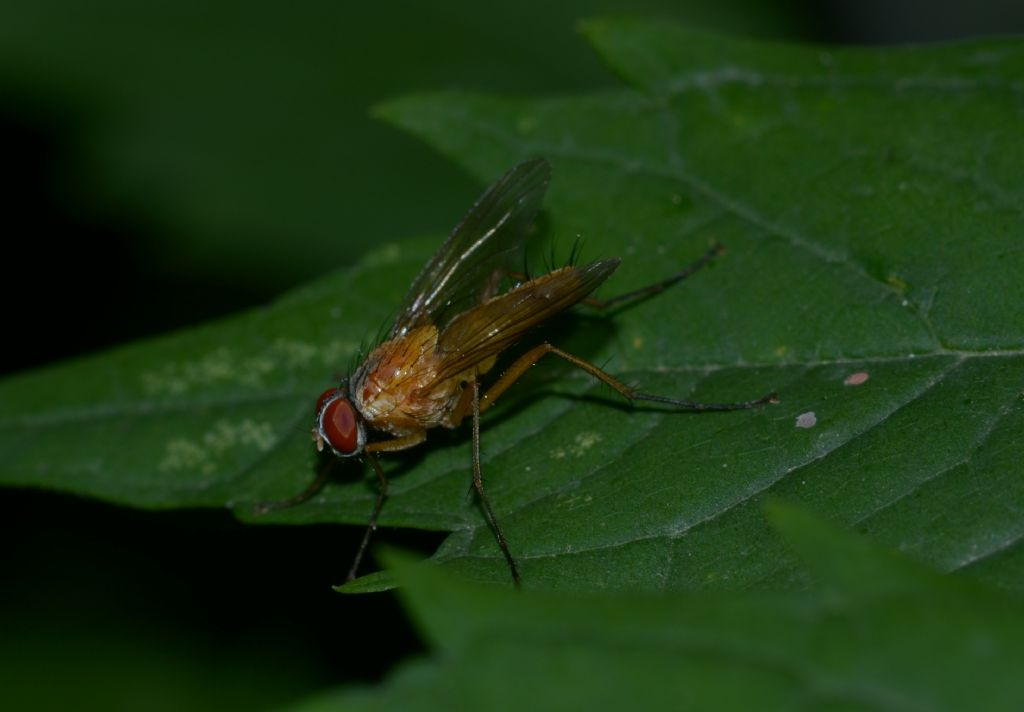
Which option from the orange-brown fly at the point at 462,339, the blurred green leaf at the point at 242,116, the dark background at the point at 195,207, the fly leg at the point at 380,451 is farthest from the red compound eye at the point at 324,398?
the blurred green leaf at the point at 242,116

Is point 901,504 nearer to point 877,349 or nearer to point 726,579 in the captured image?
point 726,579

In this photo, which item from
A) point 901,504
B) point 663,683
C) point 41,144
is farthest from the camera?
point 41,144

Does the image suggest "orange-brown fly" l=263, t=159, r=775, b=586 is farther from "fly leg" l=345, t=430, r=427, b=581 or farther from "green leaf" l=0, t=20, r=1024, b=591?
"green leaf" l=0, t=20, r=1024, b=591

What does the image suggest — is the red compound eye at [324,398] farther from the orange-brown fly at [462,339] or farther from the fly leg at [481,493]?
the fly leg at [481,493]

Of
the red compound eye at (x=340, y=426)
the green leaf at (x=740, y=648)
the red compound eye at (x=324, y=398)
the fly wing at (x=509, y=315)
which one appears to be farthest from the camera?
the red compound eye at (x=324, y=398)

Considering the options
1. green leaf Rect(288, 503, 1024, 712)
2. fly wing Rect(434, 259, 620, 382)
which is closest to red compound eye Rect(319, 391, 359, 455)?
fly wing Rect(434, 259, 620, 382)

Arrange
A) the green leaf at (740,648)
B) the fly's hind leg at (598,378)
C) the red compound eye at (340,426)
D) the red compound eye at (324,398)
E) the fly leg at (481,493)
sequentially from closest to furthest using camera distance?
the green leaf at (740,648)
the fly leg at (481,493)
the fly's hind leg at (598,378)
the red compound eye at (340,426)
the red compound eye at (324,398)

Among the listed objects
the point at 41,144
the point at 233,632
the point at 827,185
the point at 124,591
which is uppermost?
the point at 41,144

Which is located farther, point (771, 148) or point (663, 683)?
point (771, 148)

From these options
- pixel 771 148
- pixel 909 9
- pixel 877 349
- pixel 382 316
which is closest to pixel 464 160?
pixel 382 316
